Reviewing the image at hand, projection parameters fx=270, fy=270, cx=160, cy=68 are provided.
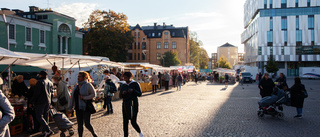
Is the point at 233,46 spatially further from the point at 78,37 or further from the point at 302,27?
the point at 78,37

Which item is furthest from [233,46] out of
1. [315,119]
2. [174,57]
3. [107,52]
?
[315,119]

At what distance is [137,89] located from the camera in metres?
6.11

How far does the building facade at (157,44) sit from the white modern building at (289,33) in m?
19.8

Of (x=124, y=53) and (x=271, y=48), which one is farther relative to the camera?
(x=271, y=48)

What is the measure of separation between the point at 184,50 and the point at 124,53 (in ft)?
66.1

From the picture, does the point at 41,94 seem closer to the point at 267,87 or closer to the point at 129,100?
the point at 129,100

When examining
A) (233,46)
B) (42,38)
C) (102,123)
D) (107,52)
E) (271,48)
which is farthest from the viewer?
(233,46)

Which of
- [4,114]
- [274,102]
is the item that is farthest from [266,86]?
[4,114]

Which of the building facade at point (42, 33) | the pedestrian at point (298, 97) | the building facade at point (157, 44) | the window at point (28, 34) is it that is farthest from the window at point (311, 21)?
the pedestrian at point (298, 97)

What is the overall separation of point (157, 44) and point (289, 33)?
110ft

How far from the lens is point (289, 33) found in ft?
223

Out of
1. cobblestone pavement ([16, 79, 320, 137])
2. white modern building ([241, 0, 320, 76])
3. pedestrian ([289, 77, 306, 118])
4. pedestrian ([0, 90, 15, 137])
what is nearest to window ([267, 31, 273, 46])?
white modern building ([241, 0, 320, 76])

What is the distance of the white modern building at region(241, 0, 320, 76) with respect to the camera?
66.3 metres

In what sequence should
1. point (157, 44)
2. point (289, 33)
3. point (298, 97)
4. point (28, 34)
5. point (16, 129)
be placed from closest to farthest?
point (16, 129) < point (298, 97) < point (28, 34) < point (289, 33) < point (157, 44)
